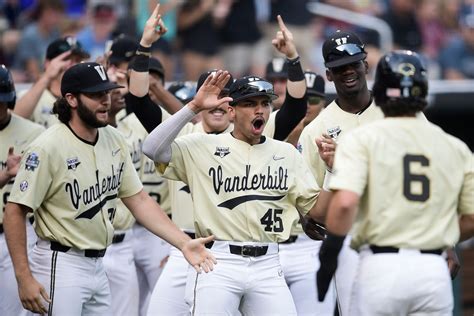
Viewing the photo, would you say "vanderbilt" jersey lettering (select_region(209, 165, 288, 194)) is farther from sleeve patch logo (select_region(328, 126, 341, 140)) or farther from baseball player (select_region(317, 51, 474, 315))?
baseball player (select_region(317, 51, 474, 315))

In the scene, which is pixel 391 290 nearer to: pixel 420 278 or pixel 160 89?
pixel 420 278

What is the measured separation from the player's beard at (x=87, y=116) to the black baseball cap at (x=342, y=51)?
161 cm

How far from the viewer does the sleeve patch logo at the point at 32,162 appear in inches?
256

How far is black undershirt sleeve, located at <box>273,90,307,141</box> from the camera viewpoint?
24.8 feet

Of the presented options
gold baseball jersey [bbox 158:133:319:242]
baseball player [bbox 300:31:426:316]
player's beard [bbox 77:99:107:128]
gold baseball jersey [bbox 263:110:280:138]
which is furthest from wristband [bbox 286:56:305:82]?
player's beard [bbox 77:99:107:128]

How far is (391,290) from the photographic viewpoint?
5207 millimetres

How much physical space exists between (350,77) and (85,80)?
1.79 metres

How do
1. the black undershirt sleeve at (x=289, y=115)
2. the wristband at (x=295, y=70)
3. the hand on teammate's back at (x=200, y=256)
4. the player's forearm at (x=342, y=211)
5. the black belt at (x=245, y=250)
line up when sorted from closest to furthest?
1. the player's forearm at (x=342, y=211)
2. the hand on teammate's back at (x=200, y=256)
3. the black belt at (x=245, y=250)
4. the wristband at (x=295, y=70)
5. the black undershirt sleeve at (x=289, y=115)

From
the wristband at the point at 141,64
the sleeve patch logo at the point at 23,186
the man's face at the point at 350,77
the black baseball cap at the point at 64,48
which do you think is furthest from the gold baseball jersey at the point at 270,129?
the sleeve patch logo at the point at 23,186

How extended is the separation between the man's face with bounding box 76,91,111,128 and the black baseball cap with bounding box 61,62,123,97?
0.15 ft

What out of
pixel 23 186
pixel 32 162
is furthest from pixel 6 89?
pixel 23 186

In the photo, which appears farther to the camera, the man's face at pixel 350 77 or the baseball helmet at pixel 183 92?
the baseball helmet at pixel 183 92

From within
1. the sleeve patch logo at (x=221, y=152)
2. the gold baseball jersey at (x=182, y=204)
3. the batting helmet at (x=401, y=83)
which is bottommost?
the gold baseball jersey at (x=182, y=204)

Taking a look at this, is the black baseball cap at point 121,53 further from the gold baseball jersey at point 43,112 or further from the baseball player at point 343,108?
the baseball player at point 343,108
